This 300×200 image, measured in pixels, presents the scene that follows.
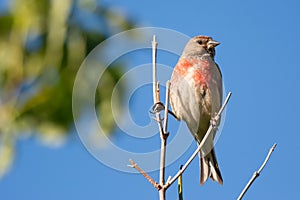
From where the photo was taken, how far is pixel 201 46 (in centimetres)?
585

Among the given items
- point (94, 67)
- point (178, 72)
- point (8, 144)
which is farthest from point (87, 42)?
Result: point (8, 144)

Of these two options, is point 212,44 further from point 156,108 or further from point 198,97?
point 156,108

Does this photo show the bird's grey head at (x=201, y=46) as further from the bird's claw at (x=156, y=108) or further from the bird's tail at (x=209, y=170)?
the bird's claw at (x=156, y=108)

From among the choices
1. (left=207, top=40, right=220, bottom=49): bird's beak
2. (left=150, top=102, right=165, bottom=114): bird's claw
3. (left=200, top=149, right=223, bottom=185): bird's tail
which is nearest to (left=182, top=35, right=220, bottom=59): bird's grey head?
(left=207, top=40, right=220, bottom=49): bird's beak

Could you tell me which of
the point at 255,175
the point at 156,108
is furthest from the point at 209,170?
the point at 255,175

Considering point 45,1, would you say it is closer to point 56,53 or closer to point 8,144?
point 56,53

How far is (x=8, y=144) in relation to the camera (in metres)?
3.64

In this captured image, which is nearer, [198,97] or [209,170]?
[209,170]

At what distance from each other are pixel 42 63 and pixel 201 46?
2165mm

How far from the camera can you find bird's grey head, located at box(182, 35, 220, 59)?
19.0ft

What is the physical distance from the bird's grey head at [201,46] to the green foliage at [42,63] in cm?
126

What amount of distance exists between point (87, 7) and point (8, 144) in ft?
5.20

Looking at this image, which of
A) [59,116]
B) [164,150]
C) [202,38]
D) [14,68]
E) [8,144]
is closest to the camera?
[164,150]

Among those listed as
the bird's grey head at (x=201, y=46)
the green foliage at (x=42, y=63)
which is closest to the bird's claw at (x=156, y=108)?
the green foliage at (x=42, y=63)
